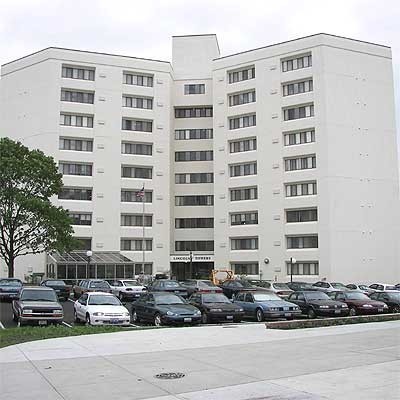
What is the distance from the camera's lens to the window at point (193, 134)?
65.4 m

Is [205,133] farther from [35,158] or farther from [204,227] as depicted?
[35,158]

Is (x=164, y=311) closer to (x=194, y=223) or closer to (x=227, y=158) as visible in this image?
A: (x=227, y=158)

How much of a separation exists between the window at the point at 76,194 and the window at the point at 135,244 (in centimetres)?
591

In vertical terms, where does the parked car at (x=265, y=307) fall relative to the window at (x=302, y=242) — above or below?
below

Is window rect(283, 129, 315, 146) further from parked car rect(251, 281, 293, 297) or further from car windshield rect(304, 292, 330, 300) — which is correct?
→ car windshield rect(304, 292, 330, 300)

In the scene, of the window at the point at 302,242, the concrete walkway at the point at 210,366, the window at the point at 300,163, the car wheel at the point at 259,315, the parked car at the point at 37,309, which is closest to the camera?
the concrete walkway at the point at 210,366

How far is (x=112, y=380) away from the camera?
34.0ft

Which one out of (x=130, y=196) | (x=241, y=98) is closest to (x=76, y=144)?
(x=130, y=196)

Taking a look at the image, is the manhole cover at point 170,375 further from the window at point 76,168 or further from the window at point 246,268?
the window at point 76,168

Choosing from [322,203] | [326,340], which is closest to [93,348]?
[326,340]

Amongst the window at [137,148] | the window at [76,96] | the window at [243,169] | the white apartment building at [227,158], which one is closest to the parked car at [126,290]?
the white apartment building at [227,158]

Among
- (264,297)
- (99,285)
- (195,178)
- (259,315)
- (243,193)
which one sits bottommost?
(259,315)

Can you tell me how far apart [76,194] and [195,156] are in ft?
48.9

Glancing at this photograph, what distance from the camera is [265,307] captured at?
2431 cm
